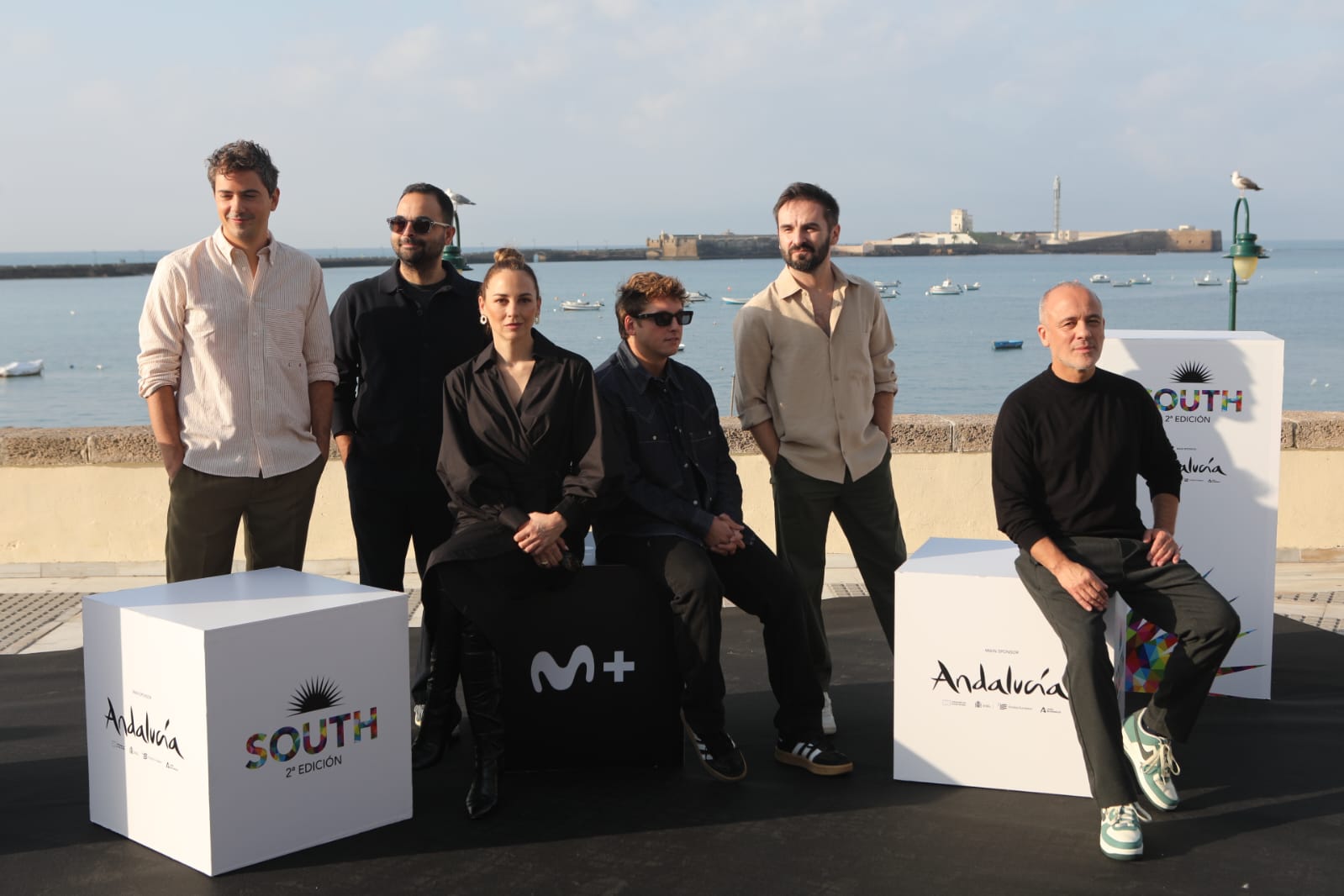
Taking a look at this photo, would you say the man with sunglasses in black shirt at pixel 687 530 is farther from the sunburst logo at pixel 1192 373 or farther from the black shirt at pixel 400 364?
the sunburst logo at pixel 1192 373

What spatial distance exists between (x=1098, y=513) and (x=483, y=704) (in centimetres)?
177

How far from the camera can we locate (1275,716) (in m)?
4.21

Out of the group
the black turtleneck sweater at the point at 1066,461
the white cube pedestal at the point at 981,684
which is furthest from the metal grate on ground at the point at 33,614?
the black turtleneck sweater at the point at 1066,461

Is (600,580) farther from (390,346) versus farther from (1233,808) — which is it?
(1233,808)

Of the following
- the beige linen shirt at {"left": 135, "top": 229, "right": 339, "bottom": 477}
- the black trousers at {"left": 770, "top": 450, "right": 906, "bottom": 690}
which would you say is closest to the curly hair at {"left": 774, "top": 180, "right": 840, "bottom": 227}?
the black trousers at {"left": 770, "top": 450, "right": 906, "bottom": 690}

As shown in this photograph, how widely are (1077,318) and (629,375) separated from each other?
1.27m

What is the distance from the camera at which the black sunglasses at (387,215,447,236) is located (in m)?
3.97

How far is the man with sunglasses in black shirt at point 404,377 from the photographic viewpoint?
3.96m

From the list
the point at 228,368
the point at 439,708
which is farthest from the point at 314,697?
the point at 228,368

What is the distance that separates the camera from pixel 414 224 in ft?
13.0

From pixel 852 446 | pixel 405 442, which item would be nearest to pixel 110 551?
pixel 405 442

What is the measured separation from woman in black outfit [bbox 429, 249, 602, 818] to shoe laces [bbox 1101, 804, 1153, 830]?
1.53 meters

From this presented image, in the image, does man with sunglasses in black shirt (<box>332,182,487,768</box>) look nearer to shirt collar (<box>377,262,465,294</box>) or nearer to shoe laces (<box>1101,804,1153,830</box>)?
shirt collar (<box>377,262,465,294</box>)

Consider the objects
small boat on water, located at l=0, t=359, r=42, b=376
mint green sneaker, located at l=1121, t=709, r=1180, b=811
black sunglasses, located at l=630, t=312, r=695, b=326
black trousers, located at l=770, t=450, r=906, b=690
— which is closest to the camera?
mint green sneaker, located at l=1121, t=709, r=1180, b=811
